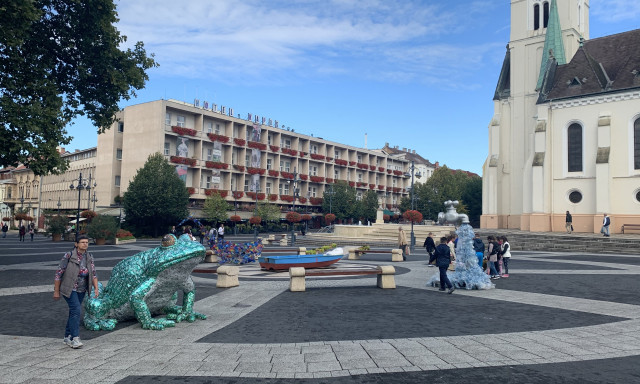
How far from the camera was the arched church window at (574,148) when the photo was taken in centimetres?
3619

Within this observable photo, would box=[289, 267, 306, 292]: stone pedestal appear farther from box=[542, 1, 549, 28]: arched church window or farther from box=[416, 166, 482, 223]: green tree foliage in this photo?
box=[416, 166, 482, 223]: green tree foliage

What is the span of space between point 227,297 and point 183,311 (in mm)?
2798

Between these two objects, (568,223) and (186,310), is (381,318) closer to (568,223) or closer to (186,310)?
(186,310)

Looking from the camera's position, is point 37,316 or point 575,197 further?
point 575,197

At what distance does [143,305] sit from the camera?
751cm

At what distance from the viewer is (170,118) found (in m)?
52.6

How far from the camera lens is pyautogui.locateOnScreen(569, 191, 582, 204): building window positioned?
35594 millimetres

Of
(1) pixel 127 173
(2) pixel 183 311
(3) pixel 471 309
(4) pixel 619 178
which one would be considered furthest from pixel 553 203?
(1) pixel 127 173

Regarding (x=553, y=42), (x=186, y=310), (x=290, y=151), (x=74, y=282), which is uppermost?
(x=553, y=42)

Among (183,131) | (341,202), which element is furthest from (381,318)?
(341,202)

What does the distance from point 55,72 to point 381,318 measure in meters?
16.8

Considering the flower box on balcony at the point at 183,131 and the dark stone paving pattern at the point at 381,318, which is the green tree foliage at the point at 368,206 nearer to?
the flower box on balcony at the point at 183,131

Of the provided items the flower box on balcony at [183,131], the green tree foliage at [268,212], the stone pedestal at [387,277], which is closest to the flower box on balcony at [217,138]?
the flower box on balcony at [183,131]

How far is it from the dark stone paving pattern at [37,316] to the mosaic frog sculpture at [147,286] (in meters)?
0.30
